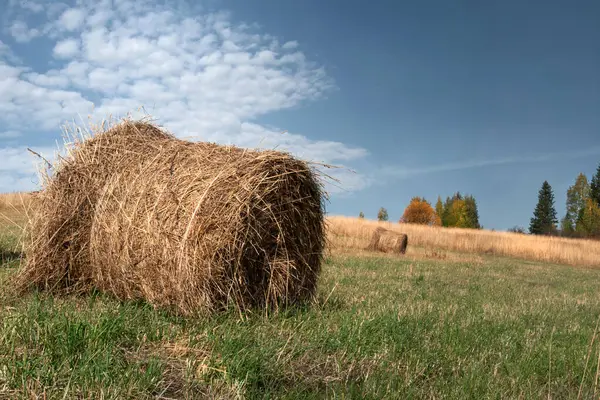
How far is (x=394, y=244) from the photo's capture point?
21047mm

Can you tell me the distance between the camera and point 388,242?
21219 mm

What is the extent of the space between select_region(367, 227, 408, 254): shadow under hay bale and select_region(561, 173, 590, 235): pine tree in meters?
66.3

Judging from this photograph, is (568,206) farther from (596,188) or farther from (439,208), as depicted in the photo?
(439,208)

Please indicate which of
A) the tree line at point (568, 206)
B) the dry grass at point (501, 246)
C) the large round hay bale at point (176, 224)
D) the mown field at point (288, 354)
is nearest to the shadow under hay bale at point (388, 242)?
the dry grass at point (501, 246)

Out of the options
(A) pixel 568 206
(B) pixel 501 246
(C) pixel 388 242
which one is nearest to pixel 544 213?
(A) pixel 568 206

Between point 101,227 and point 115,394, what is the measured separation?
11.3ft

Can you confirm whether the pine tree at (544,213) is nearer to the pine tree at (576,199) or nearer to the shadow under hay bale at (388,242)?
the pine tree at (576,199)

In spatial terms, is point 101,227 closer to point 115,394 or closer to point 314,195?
point 314,195

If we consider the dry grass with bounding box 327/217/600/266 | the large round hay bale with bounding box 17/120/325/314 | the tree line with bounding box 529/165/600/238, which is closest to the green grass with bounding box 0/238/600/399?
the large round hay bale with bounding box 17/120/325/314

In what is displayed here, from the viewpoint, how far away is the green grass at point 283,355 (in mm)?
3289

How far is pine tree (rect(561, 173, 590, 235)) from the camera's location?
77.7 metres

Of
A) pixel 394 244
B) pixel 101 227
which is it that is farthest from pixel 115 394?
pixel 394 244

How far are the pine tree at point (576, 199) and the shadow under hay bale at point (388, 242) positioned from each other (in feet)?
217

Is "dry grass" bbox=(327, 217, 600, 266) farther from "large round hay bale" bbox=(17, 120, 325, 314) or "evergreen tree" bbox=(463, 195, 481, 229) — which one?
"evergreen tree" bbox=(463, 195, 481, 229)
